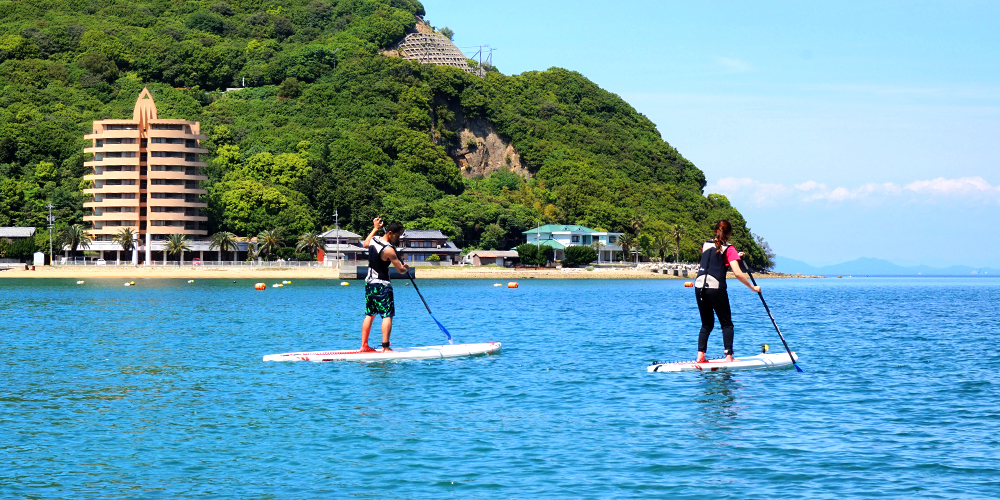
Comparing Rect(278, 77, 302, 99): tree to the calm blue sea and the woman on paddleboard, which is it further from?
the woman on paddleboard

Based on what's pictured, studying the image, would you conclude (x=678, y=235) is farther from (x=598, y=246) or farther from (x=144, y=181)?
(x=144, y=181)

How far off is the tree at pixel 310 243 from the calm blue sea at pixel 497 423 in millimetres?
93057

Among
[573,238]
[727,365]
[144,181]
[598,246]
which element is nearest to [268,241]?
[144,181]

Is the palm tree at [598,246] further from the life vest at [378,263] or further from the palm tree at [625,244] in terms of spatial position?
the life vest at [378,263]

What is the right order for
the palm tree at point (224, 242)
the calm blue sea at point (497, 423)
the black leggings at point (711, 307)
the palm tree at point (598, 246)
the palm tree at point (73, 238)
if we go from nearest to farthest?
the calm blue sea at point (497, 423) → the black leggings at point (711, 307) → the palm tree at point (73, 238) → the palm tree at point (224, 242) → the palm tree at point (598, 246)

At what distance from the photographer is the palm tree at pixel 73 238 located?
4683 inches

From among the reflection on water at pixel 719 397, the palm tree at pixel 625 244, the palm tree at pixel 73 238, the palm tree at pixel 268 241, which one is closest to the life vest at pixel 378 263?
the reflection on water at pixel 719 397

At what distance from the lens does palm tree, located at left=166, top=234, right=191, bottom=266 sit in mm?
120375

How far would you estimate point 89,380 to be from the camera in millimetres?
21094

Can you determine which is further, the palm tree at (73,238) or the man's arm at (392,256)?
the palm tree at (73,238)

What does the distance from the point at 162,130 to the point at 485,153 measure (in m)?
76.4

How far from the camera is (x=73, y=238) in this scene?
391ft

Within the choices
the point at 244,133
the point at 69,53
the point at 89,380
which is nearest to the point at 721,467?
the point at 89,380

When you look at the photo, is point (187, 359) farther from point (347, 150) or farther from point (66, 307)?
point (347, 150)
